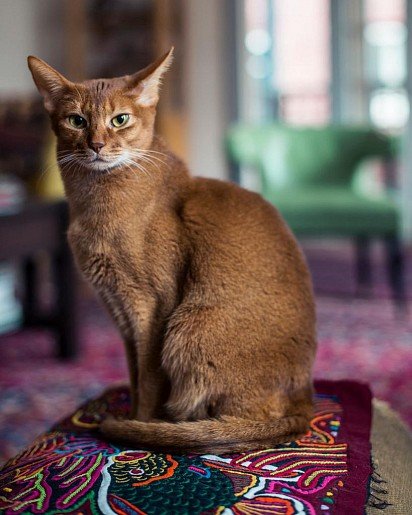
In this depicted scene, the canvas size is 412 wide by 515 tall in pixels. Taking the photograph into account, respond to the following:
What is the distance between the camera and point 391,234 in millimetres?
3266

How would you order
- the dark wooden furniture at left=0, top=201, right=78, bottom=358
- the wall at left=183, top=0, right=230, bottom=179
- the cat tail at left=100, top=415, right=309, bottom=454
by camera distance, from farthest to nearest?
the wall at left=183, top=0, right=230, bottom=179 < the dark wooden furniture at left=0, top=201, right=78, bottom=358 < the cat tail at left=100, top=415, right=309, bottom=454

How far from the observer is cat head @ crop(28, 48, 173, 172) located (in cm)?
119

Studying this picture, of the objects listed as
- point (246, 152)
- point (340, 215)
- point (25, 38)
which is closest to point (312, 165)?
point (246, 152)

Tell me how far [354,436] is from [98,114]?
0.69 meters

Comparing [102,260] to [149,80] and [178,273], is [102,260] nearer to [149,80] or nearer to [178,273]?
[178,273]

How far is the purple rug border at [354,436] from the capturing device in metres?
1.00

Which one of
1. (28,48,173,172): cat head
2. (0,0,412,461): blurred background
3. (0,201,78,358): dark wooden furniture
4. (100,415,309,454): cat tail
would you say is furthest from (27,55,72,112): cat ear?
(0,201,78,358): dark wooden furniture

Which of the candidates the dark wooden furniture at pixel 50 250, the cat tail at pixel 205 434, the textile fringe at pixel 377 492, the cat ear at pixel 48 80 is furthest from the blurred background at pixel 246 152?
the textile fringe at pixel 377 492

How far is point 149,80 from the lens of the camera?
4.01 ft

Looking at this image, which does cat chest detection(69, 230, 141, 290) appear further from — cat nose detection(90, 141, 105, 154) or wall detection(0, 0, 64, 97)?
wall detection(0, 0, 64, 97)

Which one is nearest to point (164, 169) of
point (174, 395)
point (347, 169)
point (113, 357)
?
point (174, 395)

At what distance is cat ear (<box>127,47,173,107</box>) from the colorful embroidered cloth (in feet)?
1.93

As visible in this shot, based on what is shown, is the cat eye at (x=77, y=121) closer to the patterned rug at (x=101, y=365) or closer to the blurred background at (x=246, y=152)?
the blurred background at (x=246, y=152)

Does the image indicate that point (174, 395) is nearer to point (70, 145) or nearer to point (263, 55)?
point (70, 145)
